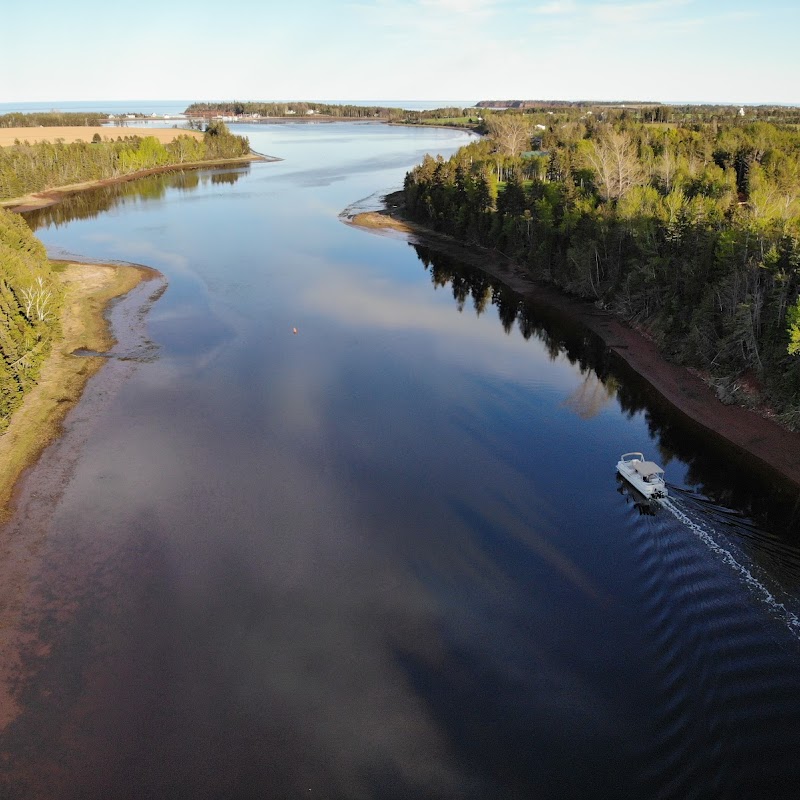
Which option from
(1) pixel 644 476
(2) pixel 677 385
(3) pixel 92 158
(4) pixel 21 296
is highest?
(3) pixel 92 158

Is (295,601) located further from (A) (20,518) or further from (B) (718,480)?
(B) (718,480)

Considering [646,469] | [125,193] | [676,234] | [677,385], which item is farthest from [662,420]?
[125,193]

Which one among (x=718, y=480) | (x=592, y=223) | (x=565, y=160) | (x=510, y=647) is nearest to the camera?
(x=510, y=647)

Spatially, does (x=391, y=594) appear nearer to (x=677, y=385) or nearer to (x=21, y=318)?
(x=677, y=385)

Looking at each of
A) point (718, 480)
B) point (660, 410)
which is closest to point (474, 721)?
point (718, 480)

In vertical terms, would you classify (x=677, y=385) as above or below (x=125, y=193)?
below

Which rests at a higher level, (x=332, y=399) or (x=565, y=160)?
(x=565, y=160)

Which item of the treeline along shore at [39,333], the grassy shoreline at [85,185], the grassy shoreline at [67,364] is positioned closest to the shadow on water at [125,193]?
the grassy shoreline at [85,185]
